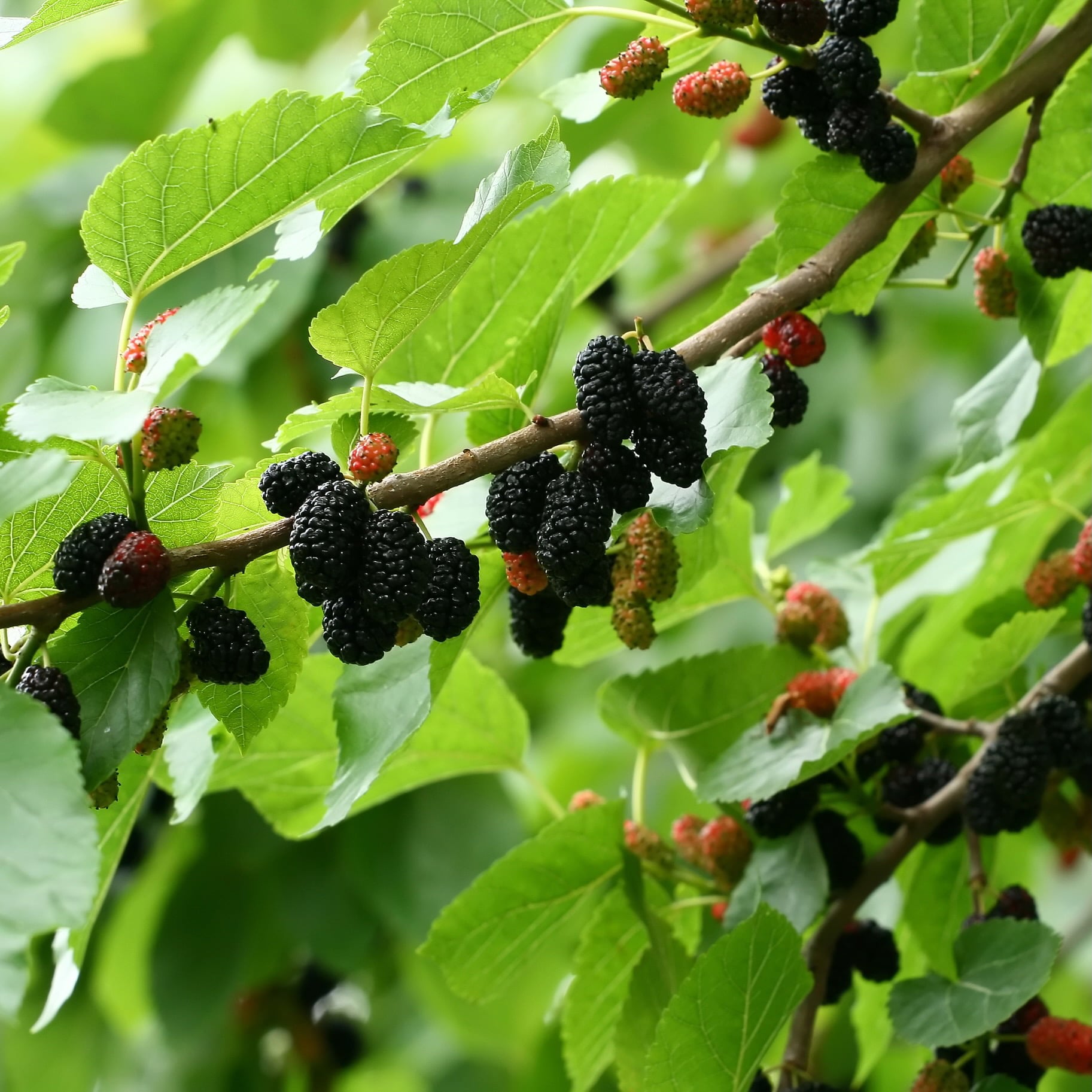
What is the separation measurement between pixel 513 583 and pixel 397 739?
0.13 metres

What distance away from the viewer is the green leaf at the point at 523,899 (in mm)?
1146

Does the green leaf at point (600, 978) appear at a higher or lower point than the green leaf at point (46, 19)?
lower

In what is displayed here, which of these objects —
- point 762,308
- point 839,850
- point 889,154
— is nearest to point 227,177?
point 762,308

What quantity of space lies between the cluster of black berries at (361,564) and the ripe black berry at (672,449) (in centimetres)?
12

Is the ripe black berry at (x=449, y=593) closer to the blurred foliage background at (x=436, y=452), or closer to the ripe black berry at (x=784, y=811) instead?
the ripe black berry at (x=784, y=811)

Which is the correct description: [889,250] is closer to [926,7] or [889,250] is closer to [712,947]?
[926,7]

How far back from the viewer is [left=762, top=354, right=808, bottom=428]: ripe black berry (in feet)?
3.02

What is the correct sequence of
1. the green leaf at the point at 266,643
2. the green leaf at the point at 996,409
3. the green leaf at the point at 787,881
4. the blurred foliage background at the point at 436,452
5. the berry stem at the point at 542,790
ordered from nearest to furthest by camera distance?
1. the green leaf at the point at 266,643
2. the green leaf at the point at 787,881
3. the green leaf at the point at 996,409
4. the berry stem at the point at 542,790
5. the blurred foliage background at the point at 436,452

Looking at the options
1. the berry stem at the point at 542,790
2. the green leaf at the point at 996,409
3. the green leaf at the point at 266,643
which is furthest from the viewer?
the berry stem at the point at 542,790

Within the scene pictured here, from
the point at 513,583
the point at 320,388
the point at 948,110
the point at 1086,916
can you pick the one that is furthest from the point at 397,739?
the point at 1086,916

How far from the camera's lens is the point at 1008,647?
1185 mm

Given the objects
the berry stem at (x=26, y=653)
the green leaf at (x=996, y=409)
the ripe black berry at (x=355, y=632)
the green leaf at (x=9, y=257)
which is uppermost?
the green leaf at (x=9, y=257)

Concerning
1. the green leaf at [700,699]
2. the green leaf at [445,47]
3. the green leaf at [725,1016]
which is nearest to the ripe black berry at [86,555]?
the green leaf at [445,47]

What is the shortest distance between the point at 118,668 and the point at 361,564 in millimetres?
153
